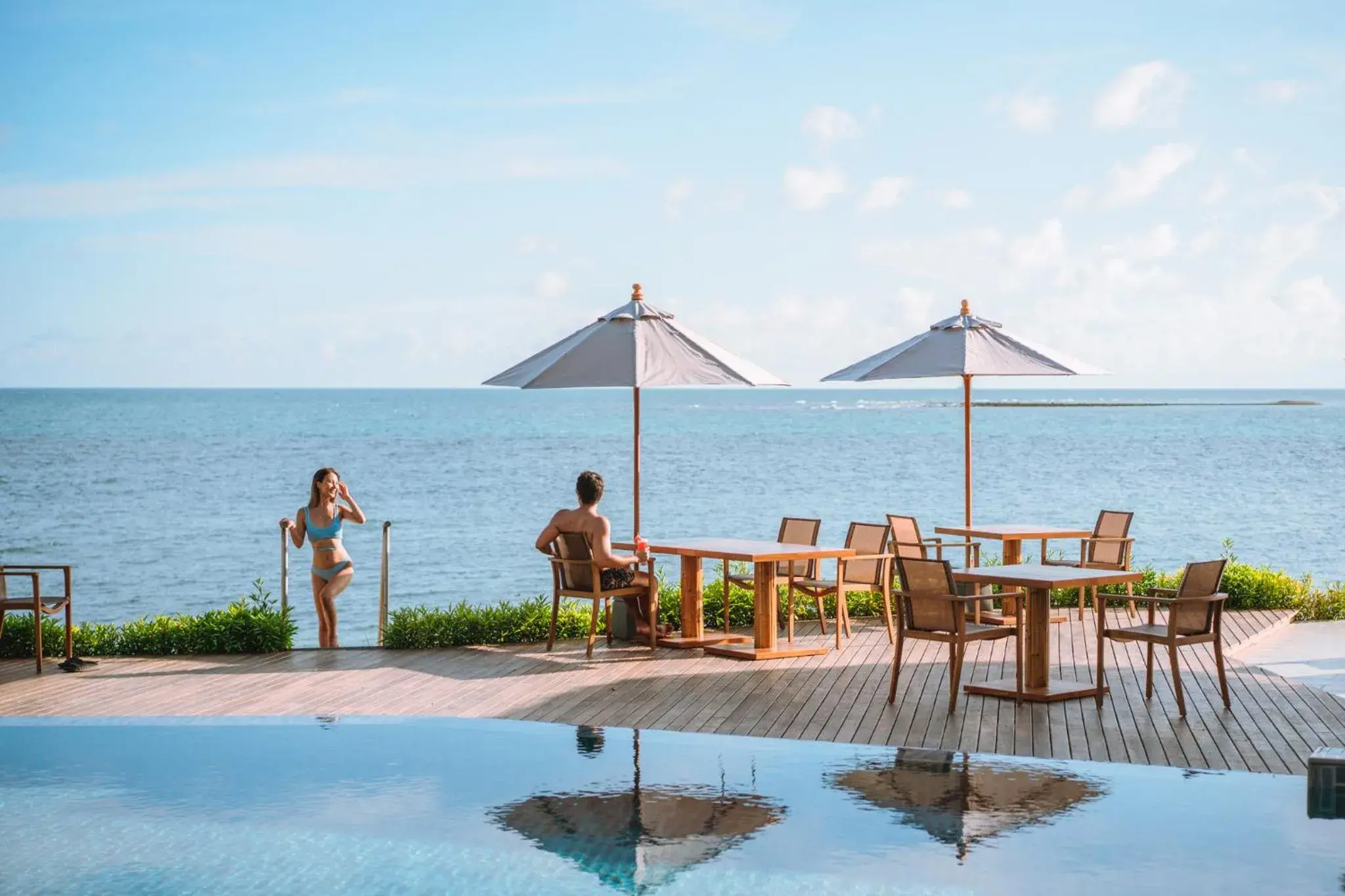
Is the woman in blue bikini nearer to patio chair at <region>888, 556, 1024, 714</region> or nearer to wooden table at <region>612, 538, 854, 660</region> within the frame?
wooden table at <region>612, 538, 854, 660</region>

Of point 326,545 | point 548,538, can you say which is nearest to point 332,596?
point 326,545

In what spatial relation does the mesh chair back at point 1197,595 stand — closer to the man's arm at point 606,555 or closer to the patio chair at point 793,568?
the patio chair at point 793,568

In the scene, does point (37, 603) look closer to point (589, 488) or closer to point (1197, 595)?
point (589, 488)

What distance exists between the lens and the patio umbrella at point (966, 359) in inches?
425

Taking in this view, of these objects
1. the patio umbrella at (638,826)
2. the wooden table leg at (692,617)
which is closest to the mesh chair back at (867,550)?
the wooden table leg at (692,617)

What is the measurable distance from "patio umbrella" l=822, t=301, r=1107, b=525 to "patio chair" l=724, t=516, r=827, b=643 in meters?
1.33

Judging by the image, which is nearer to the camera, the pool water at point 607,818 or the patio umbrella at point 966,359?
the pool water at point 607,818

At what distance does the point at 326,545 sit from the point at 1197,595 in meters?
5.58

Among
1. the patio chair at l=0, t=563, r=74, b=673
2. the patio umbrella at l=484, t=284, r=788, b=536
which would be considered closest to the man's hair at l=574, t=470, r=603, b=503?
the patio umbrella at l=484, t=284, r=788, b=536

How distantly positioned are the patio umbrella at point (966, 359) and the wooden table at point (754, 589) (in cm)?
185

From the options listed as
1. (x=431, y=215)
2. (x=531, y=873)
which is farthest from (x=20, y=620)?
(x=431, y=215)

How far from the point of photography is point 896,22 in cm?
2038

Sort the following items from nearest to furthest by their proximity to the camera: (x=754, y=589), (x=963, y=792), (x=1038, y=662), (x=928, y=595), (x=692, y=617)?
1. (x=963, y=792)
2. (x=928, y=595)
3. (x=1038, y=662)
4. (x=754, y=589)
5. (x=692, y=617)

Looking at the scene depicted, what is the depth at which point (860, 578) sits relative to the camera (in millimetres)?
9820
